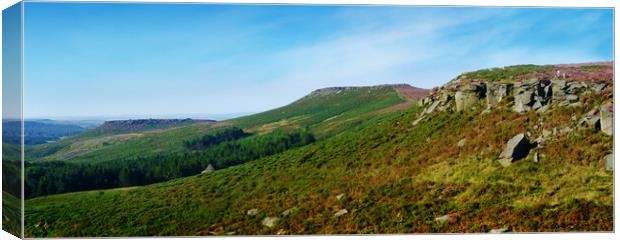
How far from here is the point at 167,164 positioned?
22672 mm

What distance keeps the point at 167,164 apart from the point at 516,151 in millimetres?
10071

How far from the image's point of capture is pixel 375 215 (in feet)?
70.1

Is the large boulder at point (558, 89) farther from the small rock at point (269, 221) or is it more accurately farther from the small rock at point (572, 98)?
the small rock at point (269, 221)

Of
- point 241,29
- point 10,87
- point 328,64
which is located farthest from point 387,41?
point 10,87

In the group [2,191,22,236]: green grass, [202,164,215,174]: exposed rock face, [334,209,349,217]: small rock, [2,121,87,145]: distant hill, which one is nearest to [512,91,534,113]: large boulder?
[334,209,349,217]: small rock

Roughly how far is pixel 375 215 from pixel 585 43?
26.1ft

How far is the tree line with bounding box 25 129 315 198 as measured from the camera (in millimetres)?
21844

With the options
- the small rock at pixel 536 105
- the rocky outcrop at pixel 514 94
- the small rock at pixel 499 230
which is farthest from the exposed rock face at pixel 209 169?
the small rock at pixel 536 105

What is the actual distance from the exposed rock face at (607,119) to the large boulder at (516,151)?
2.16 metres

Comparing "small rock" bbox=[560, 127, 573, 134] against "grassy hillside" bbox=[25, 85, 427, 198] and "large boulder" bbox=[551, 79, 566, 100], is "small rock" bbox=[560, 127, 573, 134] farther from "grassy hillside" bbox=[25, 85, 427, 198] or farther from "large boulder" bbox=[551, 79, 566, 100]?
"grassy hillside" bbox=[25, 85, 427, 198]

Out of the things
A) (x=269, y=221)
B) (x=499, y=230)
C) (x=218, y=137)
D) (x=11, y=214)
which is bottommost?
(x=499, y=230)

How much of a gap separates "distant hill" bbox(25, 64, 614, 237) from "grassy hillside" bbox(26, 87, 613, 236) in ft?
0.09

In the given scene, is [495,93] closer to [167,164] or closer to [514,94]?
[514,94]

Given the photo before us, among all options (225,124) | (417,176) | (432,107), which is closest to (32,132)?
(225,124)
